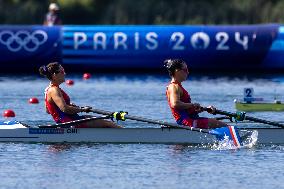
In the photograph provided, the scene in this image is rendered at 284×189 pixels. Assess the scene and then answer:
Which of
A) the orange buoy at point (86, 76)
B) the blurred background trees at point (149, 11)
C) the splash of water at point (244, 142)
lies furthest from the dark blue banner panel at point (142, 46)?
the splash of water at point (244, 142)

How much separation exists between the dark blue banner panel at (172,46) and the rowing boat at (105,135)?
1955cm

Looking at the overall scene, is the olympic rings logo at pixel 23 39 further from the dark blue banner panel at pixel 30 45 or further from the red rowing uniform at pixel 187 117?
the red rowing uniform at pixel 187 117

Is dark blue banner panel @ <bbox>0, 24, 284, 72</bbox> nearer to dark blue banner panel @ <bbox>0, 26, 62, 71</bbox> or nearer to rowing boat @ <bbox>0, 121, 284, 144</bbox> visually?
dark blue banner panel @ <bbox>0, 26, 62, 71</bbox>

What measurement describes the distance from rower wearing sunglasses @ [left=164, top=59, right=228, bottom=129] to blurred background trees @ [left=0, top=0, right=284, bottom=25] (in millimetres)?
34490

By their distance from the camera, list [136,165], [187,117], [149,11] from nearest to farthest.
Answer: [136,165]
[187,117]
[149,11]

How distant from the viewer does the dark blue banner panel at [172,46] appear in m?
41.1

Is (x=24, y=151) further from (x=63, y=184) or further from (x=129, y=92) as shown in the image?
(x=129, y=92)

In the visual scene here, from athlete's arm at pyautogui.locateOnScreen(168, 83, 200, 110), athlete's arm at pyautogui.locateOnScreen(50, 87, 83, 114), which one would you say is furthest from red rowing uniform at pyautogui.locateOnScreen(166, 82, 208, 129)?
athlete's arm at pyautogui.locateOnScreen(50, 87, 83, 114)

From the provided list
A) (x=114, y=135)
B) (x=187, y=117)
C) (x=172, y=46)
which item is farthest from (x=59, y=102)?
(x=172, y=46)

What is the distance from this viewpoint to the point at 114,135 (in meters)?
21.5

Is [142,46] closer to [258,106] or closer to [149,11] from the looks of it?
[258,106]

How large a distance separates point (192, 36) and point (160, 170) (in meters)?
23.2

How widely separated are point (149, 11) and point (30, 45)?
18.4m

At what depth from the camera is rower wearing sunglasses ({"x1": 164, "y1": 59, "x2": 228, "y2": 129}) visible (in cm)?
2136
